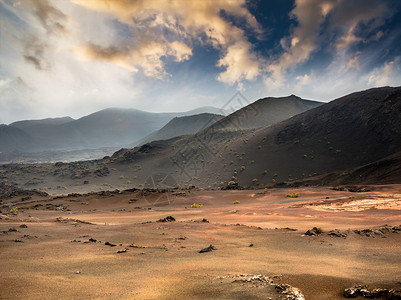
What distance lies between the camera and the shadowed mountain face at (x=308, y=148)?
36.9 metres

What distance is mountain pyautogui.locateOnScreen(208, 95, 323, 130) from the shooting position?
84062 millimetres

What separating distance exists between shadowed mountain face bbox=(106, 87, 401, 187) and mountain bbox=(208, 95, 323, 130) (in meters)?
27.7

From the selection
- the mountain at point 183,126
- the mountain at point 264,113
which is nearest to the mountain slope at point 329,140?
the mountain at point 264,113

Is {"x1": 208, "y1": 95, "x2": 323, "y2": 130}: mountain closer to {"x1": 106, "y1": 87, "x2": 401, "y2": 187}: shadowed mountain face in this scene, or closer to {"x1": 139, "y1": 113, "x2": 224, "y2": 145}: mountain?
{"x1": 106, "y1": 87, "x2": 401, "y2": 187}: shadowed mountain face

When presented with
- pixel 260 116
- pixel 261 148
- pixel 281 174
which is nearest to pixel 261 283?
pixel 281 174

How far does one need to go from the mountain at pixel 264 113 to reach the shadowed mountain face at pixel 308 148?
27.7 m

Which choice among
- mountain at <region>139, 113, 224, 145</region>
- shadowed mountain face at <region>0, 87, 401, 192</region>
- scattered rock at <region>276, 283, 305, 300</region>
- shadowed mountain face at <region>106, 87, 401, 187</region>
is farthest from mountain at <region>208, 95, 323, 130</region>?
scattered rock at <region>276, 283, 305, 300</region>

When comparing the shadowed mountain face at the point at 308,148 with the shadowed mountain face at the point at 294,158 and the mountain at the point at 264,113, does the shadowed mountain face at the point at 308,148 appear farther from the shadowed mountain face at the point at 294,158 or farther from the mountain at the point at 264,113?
the mountain at the point at 264,113

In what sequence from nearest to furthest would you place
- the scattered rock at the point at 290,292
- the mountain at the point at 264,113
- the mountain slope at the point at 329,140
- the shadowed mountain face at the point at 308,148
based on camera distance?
1. the scattered rock at the point at 290,292
2. the mountain slope at the point at 329,140
3. the shadowed mountain face at the point at 308,148
4. the mountain at the point at 264,113

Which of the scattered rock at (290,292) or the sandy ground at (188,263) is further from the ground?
the scattered rock at (290,292)

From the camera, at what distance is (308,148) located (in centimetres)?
4275

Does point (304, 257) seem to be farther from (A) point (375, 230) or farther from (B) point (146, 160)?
(B) point (146, 160)

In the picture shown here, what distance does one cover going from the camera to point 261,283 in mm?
2889

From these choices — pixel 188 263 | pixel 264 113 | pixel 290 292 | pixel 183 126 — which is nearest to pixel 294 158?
pixel 188 263
